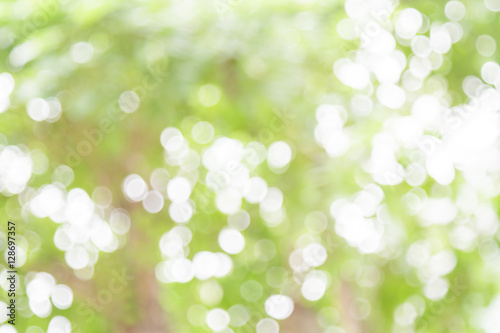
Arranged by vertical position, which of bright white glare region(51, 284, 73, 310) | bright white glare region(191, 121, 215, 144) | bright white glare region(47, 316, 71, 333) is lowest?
bright white glare region(47, 316, 71, 333)

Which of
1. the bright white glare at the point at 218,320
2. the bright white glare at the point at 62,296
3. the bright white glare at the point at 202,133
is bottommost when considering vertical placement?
the bright white glare at the point at 218,320

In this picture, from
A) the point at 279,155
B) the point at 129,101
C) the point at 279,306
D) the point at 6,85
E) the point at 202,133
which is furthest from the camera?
the point at 279,306

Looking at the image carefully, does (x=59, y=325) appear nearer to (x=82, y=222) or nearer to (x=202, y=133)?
(x=82, y=222)

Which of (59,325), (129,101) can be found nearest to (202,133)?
(129,101)

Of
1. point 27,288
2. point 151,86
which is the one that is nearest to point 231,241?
point 27,288

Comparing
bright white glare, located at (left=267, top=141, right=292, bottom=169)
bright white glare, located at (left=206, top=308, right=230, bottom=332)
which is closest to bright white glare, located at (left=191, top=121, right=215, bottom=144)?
bright white glare, located at (left=267, top=141, right=292, bottom=169)

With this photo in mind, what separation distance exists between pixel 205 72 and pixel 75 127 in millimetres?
1175

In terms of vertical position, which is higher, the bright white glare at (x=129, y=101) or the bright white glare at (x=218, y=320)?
the bright white glare at (x=129, y=101)

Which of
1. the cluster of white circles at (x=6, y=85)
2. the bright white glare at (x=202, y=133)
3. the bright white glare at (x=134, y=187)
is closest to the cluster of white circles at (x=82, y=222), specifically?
the bright white glare at (x=134, y=187)

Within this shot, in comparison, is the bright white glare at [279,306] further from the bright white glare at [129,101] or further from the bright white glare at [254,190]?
the bright white glare at [129,101]

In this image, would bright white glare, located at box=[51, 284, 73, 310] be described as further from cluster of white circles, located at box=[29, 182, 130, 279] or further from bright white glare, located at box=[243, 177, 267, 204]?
bright white glare, located at box=[243, 177, 267, 204]

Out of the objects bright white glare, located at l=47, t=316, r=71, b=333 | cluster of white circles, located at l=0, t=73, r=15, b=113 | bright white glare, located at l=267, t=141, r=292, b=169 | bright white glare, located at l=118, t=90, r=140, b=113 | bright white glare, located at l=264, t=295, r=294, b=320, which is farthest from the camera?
bright white glare, located at l=264, t=295, r=294, b=320

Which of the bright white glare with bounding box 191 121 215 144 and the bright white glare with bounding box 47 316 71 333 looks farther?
the bright white glare with bounding box 47 316 71 333

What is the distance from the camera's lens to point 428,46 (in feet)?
11.0
